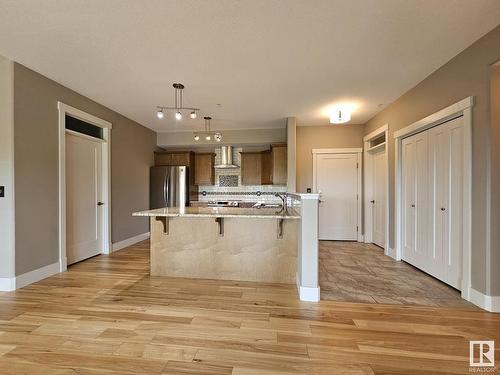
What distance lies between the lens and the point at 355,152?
5.46 m

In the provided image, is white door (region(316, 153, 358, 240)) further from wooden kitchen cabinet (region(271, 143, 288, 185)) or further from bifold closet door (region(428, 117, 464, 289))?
bifold closet door (region(428, 117, 464, 289))

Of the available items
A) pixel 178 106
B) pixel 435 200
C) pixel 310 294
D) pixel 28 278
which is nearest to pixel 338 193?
pixel 435 200

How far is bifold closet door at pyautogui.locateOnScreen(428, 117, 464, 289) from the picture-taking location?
2811 mm

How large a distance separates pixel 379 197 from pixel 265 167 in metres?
2.55

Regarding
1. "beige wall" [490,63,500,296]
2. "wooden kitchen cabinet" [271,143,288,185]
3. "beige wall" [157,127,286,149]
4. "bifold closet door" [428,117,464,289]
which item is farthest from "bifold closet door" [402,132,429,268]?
"beige wall" [157,127,286,149]

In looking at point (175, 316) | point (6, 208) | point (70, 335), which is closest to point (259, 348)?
point (175, 316)

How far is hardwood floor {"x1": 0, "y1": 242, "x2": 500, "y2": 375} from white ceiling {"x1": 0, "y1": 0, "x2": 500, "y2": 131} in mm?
2587

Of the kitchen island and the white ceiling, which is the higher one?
the white ceiling

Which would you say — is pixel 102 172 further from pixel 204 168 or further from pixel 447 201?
pixel 447 201

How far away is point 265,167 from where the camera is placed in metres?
5.97

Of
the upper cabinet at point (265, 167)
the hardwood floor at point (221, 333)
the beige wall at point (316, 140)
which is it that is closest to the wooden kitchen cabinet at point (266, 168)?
the upper cabinet at point (265, 167)

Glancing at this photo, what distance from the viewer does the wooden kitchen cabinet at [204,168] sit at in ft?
20.4

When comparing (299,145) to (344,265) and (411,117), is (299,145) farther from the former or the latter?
(344,265)

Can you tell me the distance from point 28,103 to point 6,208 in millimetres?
1264
